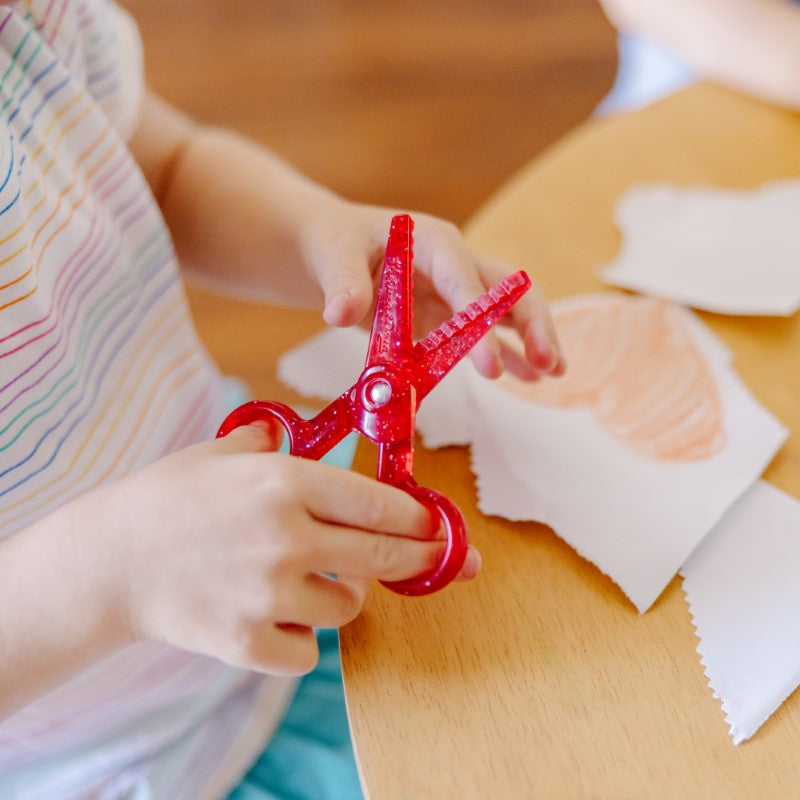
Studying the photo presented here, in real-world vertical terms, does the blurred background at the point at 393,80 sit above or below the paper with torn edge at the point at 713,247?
below

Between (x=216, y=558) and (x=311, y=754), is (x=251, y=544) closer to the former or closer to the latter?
(x=216, y=558)

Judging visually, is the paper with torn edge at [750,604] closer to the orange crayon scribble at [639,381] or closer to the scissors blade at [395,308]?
the orange crayon scribble at [639,381]

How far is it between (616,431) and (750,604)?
0.11 meters

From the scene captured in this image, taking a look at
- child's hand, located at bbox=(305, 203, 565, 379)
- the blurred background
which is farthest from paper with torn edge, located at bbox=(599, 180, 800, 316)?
the blurred background

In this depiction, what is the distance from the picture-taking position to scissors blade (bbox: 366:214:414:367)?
0.37 meters

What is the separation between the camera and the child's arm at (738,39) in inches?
26.7

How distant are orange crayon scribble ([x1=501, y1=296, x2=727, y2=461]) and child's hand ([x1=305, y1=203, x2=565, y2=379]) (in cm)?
3

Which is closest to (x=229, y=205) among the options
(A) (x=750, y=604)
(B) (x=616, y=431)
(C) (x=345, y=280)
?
(C) (x=345, y=280)

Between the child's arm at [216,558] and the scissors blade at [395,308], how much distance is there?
0.06 meters

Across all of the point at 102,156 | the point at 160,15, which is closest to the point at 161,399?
the point at 102,156

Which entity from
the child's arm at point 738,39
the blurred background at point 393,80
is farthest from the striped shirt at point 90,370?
the blurred background at point 393,80

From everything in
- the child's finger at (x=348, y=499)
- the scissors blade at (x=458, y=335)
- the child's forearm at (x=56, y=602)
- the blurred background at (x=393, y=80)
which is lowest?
the blurred background at (x=393, y=80)

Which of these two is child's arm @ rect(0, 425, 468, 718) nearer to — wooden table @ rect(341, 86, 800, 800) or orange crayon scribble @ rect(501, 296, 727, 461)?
wooden table @ rect(341, 86, 800, 800)

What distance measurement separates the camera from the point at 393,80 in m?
1.65
